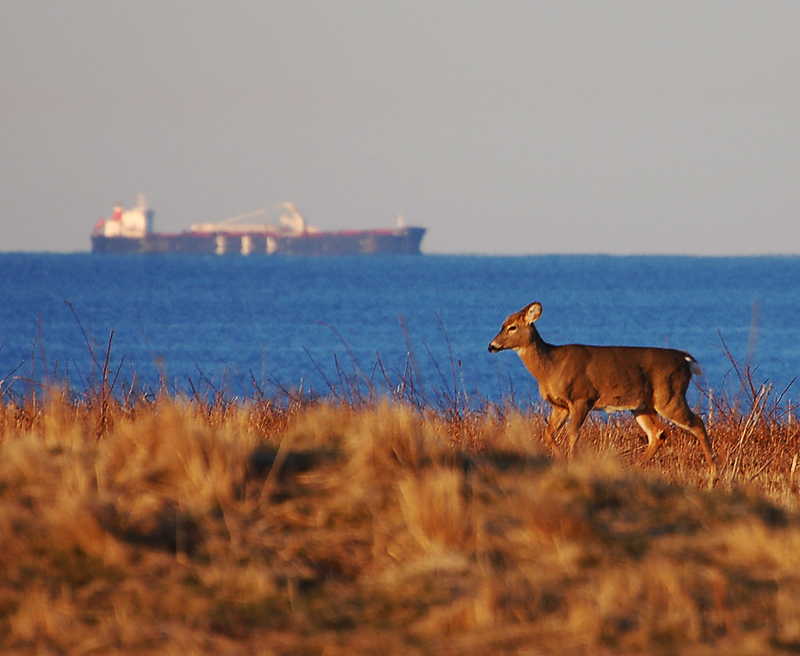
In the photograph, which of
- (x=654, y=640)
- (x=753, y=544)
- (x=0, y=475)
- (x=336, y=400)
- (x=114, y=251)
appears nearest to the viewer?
(x=654, y=640)

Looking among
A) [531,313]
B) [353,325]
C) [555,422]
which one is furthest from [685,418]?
[353,325]

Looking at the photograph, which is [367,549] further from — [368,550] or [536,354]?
[536,354]

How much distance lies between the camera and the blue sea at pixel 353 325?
121 ft

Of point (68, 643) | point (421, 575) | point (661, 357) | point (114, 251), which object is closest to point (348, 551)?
point (421, 575)

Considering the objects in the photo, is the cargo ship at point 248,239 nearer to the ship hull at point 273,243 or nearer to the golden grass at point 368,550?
the ship hull at point 273,243

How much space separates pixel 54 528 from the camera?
4.92m

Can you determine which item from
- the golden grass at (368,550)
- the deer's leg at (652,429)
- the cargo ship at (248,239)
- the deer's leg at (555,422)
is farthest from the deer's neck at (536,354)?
the cargo ship at (248,239)

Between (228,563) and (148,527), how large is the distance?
442 mm

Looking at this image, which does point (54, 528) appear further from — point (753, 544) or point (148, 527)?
point (753, 544)

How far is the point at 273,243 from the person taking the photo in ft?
630

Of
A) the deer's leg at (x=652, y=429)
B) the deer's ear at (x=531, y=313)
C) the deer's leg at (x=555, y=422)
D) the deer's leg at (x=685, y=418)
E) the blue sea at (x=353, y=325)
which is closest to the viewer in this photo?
the deer's leg at (x=555, y=422)

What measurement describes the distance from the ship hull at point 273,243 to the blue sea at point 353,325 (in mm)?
41948

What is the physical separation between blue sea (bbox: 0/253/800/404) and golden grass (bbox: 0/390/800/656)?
4478 millimetres

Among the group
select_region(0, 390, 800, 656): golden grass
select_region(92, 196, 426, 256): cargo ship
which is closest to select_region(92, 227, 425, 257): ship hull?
select_region(92, 196, 426, 256): cargo ship
